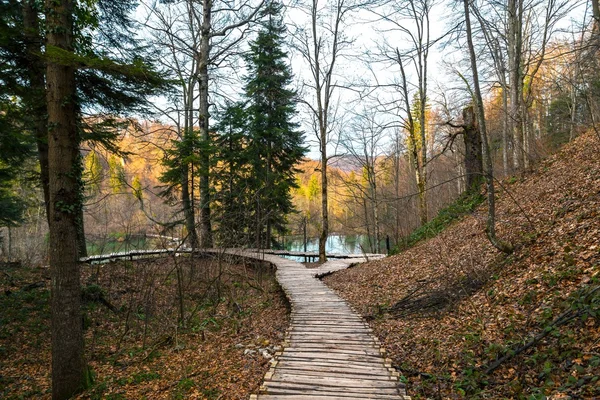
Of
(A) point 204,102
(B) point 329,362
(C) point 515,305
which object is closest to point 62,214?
(B) point 329,362

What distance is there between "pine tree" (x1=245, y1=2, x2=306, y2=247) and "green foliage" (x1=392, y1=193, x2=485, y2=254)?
7.75 metres

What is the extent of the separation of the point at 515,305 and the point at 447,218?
7525 mm

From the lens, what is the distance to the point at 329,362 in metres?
4.41

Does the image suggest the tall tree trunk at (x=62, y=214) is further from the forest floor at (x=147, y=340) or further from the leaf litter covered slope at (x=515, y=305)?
the leaf litter covered slope at (x=515, y=305)

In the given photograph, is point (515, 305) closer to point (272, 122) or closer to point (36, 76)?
point (36, 76)

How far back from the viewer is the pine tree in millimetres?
18000

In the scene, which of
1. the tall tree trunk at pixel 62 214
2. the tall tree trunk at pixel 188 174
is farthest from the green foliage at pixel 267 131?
the tall tree trunk at pixel 62 214

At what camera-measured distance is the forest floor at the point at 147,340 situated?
16.0 ft

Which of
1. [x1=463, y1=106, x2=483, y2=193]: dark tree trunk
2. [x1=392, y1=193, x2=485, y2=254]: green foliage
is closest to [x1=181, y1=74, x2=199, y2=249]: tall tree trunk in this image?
[x1=392, y1=193, x2=485, y2=254]: green foliage

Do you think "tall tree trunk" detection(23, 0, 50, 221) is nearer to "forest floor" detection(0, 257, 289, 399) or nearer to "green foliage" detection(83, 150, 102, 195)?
"green foliage" detection(83, 150, 102, 195)

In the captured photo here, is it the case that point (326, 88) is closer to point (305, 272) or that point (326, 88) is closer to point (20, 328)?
point (305, 272)

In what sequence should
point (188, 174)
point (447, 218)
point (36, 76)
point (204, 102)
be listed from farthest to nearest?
1. point (188, 174)
2. point (204, 102)
3. point (447, 218)
4. point (36, 76)

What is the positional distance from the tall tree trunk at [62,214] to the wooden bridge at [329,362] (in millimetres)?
3052

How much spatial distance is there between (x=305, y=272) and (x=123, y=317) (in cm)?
602
